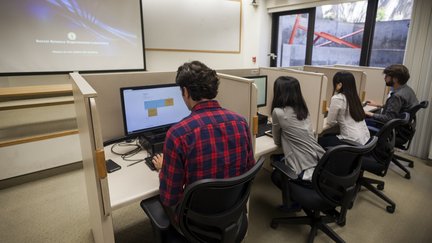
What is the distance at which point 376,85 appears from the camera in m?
3.19

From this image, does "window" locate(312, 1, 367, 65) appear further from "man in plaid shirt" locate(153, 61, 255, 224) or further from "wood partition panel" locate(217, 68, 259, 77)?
"man in plaid shirt" locate(153, 61, 255, 224)

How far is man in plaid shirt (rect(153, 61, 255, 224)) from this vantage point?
3.35 ft

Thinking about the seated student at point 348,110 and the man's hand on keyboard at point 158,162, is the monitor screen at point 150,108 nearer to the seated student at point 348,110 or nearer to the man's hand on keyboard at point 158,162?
the man's hand on keyboard at point 158,162

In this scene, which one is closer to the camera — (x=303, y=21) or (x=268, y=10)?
(x=303, y=21)

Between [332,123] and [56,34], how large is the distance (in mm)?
3153

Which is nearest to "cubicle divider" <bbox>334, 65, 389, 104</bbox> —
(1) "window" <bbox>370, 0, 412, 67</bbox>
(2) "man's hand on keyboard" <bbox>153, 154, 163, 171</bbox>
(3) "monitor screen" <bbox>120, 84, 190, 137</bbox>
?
(1) "window" <bbox>370, 0, 412, 67</bbox>

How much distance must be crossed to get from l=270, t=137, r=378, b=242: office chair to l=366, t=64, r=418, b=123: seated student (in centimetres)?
139

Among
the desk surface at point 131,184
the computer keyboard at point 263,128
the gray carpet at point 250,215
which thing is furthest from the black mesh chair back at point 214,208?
the computer keyboard at point 263,128

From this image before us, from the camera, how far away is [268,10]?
15.9 ft

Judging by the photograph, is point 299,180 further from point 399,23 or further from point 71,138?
point 399,23

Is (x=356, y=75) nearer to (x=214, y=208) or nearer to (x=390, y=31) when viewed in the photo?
(x=390, y=31)

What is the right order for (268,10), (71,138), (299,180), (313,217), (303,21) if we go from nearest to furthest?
(299,180) < (313,217) < (71,138) < (303,21) < (268,10)

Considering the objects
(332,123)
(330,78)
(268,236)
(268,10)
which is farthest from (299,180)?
(268,10)

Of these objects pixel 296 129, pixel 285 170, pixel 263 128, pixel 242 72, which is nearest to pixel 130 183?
pixel 285 170
